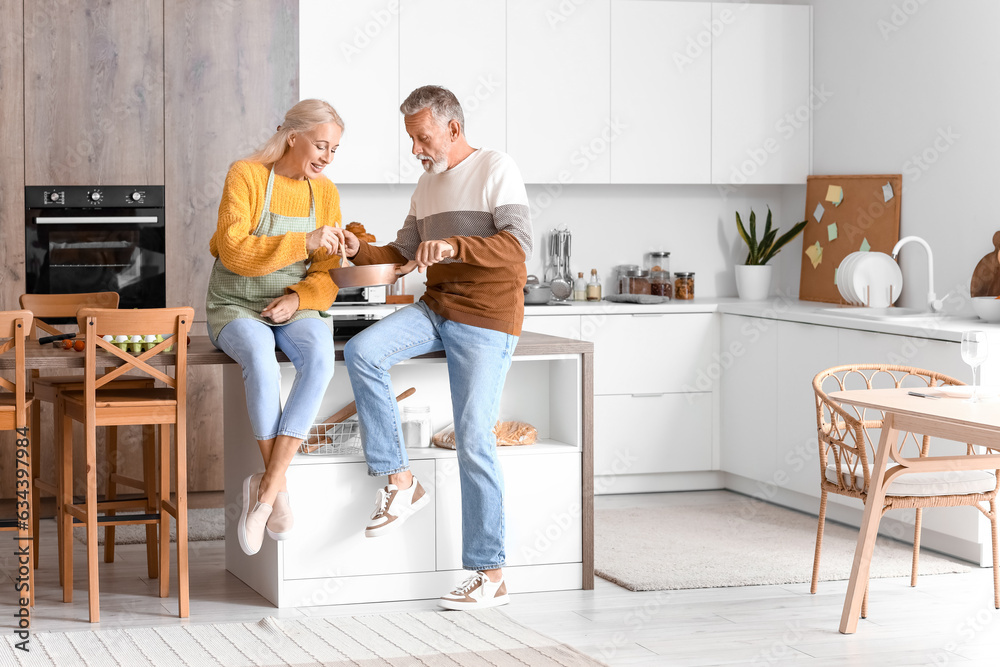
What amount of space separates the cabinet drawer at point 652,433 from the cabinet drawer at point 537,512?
1.59 meters

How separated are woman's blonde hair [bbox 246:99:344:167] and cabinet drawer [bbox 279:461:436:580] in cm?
94

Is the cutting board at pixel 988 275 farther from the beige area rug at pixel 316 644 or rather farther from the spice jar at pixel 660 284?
the beige area rug at pixel 316 644

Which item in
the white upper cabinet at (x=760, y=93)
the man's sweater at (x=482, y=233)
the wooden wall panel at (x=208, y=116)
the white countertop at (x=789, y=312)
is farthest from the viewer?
Answer: the white upper cabinet at (x=760, y=93)

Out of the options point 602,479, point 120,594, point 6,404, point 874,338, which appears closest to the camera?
point 6,404

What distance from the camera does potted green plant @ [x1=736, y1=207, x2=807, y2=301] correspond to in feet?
19.3

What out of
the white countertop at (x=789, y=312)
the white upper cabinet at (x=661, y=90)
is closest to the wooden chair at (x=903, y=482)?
the white countertop at (x=789, y=312)

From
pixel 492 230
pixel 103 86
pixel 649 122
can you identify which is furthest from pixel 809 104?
pixel 103 86

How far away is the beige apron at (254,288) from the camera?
3535 mm

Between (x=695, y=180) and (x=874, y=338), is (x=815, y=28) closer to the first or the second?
(x=695, y=180)

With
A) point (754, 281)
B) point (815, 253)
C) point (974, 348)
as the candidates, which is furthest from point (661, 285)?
point (974, 348)

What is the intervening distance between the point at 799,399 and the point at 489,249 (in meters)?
2.16

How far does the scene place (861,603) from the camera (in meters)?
3.38

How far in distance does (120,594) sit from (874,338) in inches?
113

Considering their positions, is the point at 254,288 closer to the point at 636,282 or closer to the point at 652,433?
the point at 652,433
